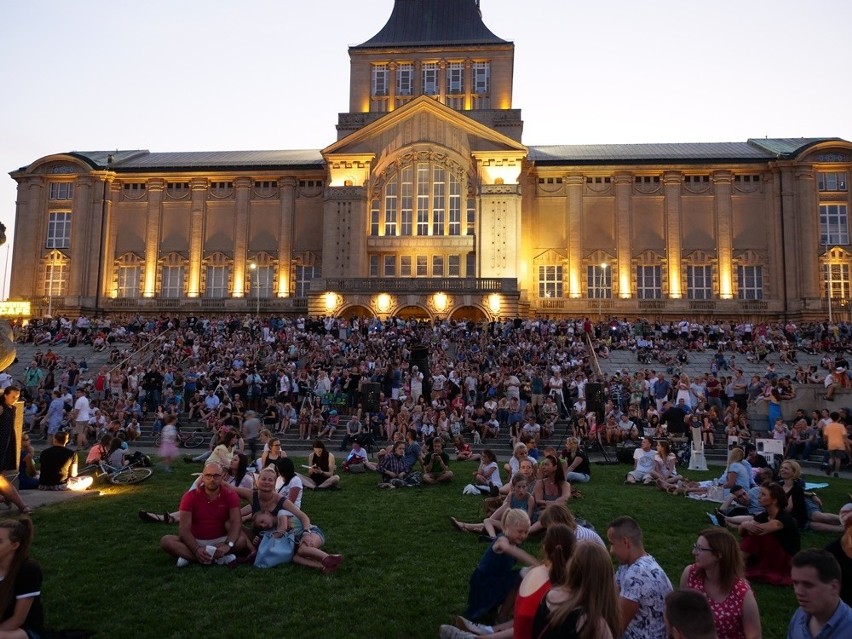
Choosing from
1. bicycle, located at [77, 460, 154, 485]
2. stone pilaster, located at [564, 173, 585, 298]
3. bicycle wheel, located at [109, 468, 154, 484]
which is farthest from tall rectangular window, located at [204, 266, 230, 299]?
bicycle wheel, located at [109, 468, 154, 484]

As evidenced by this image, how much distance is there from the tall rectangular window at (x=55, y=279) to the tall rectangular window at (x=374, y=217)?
2345 centimetres

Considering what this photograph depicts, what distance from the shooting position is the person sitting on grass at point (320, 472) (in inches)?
555

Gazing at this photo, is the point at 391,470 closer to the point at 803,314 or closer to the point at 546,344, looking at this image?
the point at 546,344

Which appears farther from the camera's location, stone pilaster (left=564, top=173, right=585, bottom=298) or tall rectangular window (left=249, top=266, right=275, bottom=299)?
tall rectangular window (left=249, top=266, right=275, bottom=299)

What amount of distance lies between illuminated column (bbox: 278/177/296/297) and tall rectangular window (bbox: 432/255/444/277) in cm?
1113

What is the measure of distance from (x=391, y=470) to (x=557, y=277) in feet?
118

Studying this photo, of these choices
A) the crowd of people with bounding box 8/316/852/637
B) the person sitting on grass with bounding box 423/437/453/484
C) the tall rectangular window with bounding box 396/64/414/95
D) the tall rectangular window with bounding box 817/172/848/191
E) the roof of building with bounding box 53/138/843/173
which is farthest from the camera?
the tall rectangular window with bounding box 396/64/414/95

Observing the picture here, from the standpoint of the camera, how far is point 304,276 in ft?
168

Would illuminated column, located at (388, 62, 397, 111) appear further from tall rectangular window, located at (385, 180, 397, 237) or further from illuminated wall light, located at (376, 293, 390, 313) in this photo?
illuminated wall light, located at (376, 293, 390, 313)

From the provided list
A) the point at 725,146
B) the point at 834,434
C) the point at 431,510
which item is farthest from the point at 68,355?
the point at 725,146

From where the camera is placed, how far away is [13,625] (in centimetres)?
528

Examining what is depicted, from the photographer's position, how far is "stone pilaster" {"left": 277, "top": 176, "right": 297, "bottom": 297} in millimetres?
50938

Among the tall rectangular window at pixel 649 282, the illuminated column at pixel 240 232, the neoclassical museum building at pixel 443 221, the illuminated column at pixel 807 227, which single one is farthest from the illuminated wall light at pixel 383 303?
the illuminated column at pixel 807 227

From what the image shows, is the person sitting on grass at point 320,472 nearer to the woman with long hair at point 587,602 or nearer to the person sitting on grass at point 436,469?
the person sitting on grass at point 436,469
